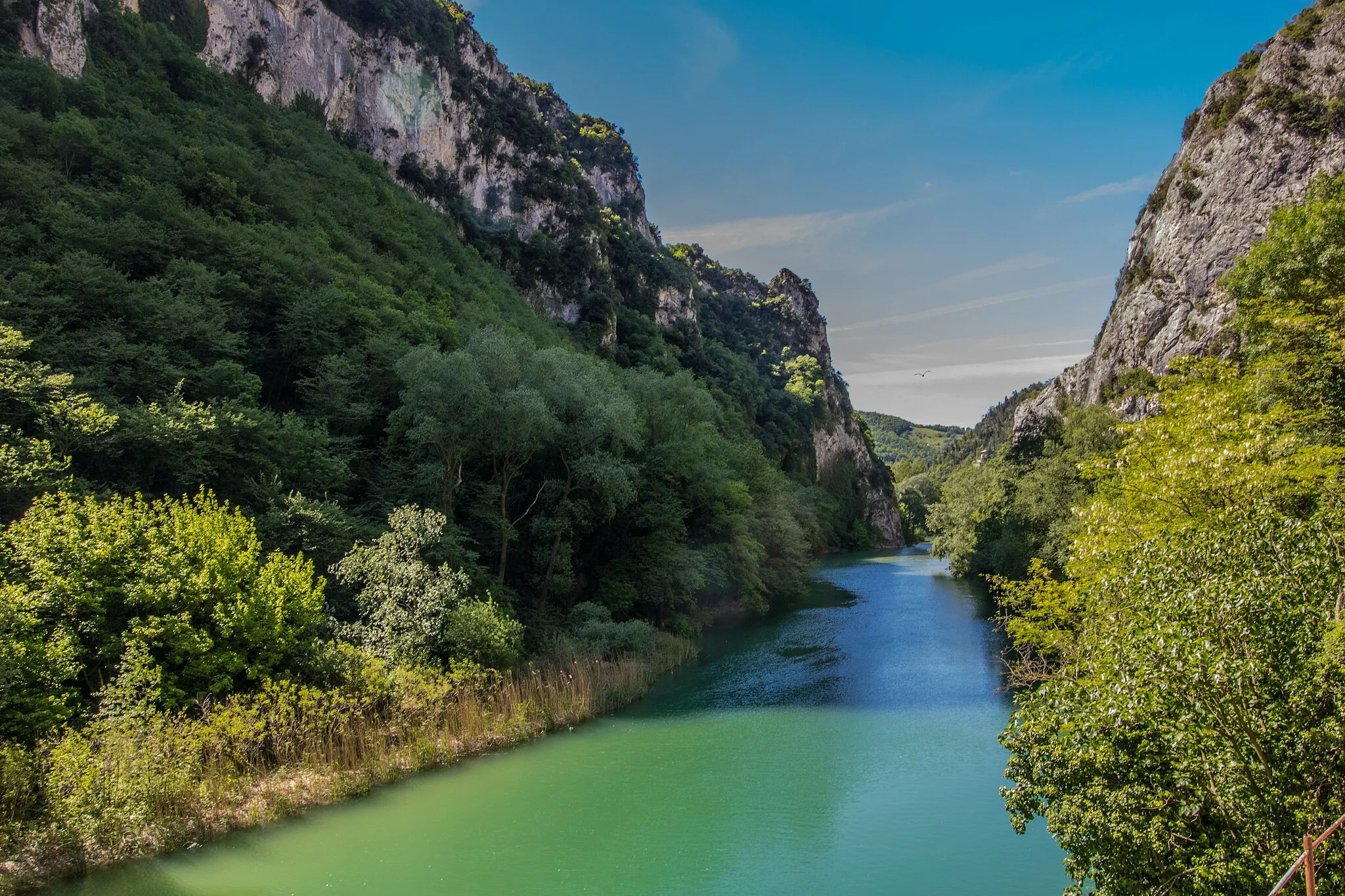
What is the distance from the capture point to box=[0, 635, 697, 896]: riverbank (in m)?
10.6

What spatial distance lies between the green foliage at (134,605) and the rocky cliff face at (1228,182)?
40018 millimetres

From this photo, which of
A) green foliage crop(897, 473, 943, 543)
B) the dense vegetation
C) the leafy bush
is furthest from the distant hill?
the dense vegetation

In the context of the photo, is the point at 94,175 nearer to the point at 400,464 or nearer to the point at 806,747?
the point at 400,464

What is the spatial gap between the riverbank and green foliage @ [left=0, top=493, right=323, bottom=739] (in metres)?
0.83

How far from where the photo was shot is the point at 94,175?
30.2 m

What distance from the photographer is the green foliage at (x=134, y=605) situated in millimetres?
11883

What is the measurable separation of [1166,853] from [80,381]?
23.3 m

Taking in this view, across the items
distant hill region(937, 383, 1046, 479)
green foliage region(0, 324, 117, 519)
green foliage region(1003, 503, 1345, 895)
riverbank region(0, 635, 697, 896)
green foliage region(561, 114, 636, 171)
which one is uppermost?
green foliage region(561, 114, 636, 171)

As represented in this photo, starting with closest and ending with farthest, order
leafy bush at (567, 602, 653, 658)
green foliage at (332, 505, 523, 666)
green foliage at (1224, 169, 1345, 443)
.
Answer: green foliage at (1224, 169, 1345, 443) → green foliage at (332, 505, 523, 666) → leafy bush at (567, 602, 653, 658)

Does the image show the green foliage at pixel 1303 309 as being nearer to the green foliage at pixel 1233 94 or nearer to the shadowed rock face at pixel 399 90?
the green foliage at pixel 1233 94

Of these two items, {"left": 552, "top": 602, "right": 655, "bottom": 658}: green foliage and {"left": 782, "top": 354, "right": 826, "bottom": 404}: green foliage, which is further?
{"left": 782, "top": 354, "right": 826, "bottom": 404}: green foliage

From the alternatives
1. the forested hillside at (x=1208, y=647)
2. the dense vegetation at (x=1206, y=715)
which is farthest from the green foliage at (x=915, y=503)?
the dense vegetation at (x=1206, y=715)

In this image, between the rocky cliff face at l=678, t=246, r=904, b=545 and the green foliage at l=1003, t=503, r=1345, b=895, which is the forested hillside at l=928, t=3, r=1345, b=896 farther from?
the rocky cliff face at l=678, t=246, r=904, b=545

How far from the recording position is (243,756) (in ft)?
44.3
